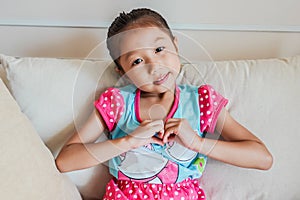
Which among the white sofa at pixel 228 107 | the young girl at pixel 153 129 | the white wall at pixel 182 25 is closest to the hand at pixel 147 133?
the young girl at pixel 153 129

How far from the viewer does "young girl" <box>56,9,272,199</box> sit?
40.0 inches

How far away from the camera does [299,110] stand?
1.11 meters

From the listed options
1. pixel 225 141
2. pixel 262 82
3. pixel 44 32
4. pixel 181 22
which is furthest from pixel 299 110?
pixel 44 32

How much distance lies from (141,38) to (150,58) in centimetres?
6

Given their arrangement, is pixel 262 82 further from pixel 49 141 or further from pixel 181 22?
pixel 49 141

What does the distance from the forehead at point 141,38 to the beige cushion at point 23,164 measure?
1.06ft

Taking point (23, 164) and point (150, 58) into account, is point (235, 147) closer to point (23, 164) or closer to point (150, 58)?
point (150, 58)

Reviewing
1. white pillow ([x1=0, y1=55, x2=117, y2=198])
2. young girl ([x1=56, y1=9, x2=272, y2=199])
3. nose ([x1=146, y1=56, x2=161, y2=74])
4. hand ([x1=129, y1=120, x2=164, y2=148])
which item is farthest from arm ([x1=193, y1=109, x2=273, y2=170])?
white pillow ([x1=0, y1=55, x2=117, y2=198])

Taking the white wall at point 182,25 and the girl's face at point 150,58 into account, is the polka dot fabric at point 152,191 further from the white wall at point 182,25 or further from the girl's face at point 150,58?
the white wall at point 182,25

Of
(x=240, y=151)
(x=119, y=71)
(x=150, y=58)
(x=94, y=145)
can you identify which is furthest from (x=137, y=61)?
(x=240, y=151)

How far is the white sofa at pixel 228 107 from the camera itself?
43.0 inches

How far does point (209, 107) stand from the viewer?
3.59 ft

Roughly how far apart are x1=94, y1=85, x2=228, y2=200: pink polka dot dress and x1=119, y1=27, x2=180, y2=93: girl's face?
0.08 m

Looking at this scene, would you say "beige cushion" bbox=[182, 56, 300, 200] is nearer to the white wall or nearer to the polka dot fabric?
the polka dot fabric
